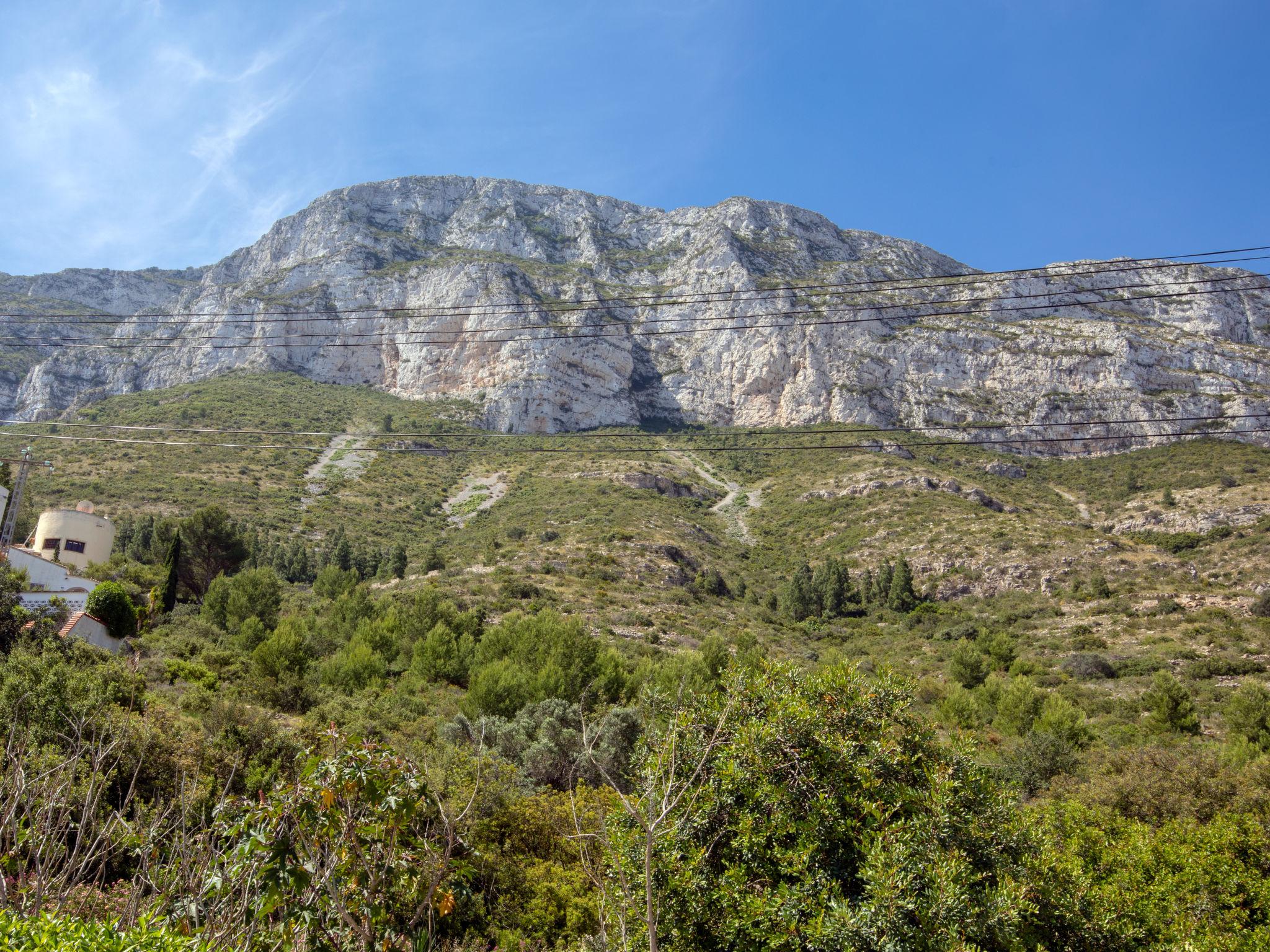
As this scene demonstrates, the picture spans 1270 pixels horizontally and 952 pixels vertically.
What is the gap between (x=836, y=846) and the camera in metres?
5.96

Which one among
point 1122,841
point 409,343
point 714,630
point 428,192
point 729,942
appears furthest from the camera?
point 428,192

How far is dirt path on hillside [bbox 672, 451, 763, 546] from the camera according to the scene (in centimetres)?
6303

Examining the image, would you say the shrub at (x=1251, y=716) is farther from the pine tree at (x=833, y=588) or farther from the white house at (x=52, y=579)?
the white house at (x=52, y=579)

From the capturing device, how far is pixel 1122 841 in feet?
31.9

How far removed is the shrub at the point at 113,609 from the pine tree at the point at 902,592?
43.0 meters

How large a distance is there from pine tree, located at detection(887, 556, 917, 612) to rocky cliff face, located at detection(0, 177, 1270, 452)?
1297 inches

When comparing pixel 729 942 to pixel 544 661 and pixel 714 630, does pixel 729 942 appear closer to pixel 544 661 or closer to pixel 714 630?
pixel 544 661

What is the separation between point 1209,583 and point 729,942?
49.0 m

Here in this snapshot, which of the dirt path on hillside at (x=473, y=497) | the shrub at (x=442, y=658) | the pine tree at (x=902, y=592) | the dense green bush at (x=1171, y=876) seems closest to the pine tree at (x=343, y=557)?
the dirt path on hillside at (x=473, y=497)

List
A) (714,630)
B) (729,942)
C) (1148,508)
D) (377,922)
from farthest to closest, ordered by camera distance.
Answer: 1. (1148,508)
2. (714,630)
3. (729,942)
4. (377,922)

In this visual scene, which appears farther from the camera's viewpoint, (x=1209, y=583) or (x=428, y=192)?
(x=428, y=192)

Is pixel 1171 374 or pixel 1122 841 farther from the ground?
pixel 1171 374

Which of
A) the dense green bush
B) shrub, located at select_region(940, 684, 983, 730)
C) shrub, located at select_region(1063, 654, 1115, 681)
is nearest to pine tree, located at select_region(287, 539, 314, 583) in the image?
shrub, located at select_region(940, 684, 983, 730)

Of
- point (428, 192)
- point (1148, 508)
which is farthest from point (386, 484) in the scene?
point (428, 192)
